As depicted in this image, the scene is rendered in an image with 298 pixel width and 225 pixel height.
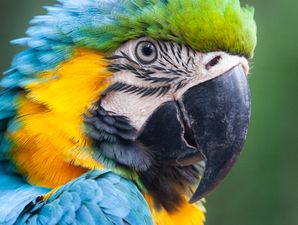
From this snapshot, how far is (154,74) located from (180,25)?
16cm

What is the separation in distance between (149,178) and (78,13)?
0.51 m

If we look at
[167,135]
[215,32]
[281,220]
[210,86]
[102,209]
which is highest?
[215,32]

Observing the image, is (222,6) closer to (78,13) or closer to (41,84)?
(78,13)

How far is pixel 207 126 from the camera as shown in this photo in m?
1.84

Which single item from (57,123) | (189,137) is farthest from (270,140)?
(57,123)

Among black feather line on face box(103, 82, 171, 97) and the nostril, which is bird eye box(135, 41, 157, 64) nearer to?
black feather line on face box(103, 82, 171, 97)

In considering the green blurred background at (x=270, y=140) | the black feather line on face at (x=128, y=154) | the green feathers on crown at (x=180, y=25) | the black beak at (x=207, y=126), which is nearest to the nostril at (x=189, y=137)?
the black beak at (x=207, y=126)

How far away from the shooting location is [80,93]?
1874 millimetres

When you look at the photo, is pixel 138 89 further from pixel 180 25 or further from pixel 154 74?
pixel 180 25

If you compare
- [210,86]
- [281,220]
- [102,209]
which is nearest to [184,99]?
[210,86]

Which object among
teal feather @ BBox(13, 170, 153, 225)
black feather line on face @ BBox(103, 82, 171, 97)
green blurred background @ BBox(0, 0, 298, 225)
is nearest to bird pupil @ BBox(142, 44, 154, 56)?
black feather line on face @ BBox(103, 82, 171, 97)

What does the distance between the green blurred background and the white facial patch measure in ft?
5.00

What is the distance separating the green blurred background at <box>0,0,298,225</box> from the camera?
343 centimetres

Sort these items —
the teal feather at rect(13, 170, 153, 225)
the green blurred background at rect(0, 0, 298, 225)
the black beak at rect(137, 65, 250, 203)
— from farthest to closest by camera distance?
the green blurred background at rect(0, 0, 298, 225) → the black beak at rect(137, 65, 250, 203) → the teal feather at rect(13, 170, 153, 225)
